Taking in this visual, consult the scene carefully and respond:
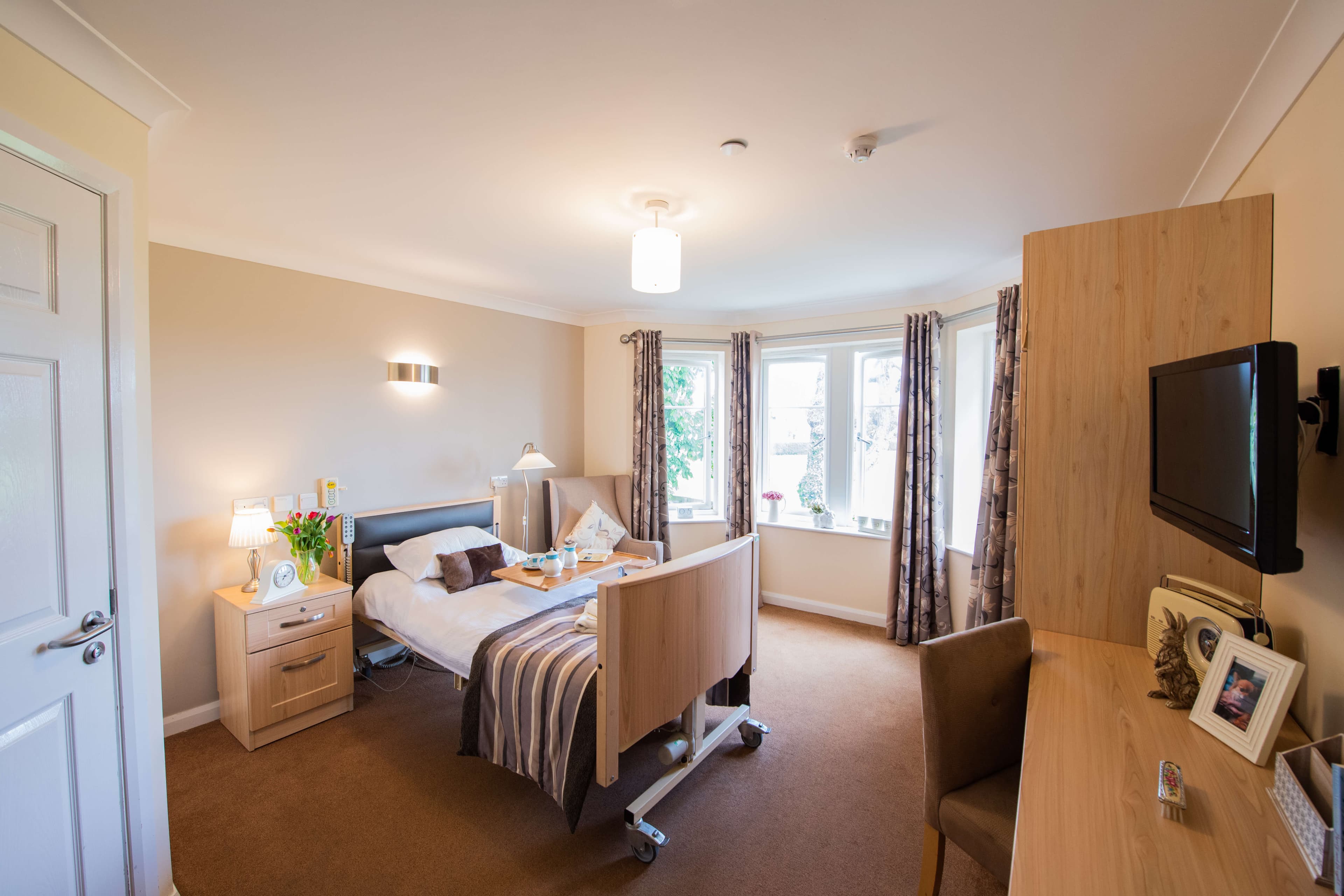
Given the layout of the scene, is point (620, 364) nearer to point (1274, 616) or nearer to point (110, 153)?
point (110, 153)

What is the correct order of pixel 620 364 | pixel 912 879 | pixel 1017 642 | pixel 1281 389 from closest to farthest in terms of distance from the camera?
pixel 1281 389 < pixel 1017 642 < pixel 912 879 < pixel 620 364

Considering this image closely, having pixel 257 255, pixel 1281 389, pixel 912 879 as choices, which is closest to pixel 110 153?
pixel 257 255

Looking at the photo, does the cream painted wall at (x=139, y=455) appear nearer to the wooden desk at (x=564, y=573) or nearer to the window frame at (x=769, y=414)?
the wooden desk at (x=564, y=573)

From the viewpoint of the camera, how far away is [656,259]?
2.31 metres

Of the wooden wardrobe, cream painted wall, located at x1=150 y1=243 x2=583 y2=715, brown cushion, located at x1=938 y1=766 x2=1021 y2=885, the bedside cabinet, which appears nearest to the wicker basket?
brown cushion, located at x1=938 y1=766 x2=1021 y2=885

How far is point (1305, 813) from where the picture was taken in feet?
2.92

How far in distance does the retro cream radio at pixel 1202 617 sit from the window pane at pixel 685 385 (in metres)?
3.76

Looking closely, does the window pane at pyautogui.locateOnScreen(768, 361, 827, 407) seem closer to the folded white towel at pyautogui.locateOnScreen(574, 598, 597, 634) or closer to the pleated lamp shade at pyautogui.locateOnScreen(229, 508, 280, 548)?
the folded white towel at pyautogui.locateOnScreen(574, 598, 597, 634)

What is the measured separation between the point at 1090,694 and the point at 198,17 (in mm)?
2886

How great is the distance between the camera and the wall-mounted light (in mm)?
3578

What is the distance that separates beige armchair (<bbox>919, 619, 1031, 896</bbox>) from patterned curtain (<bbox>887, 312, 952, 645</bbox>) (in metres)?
2.31

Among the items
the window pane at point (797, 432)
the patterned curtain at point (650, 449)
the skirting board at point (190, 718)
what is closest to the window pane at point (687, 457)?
the patterned curtain at point (650, 449)

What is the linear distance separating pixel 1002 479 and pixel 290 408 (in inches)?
168

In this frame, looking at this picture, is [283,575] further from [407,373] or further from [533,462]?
[533,462]
